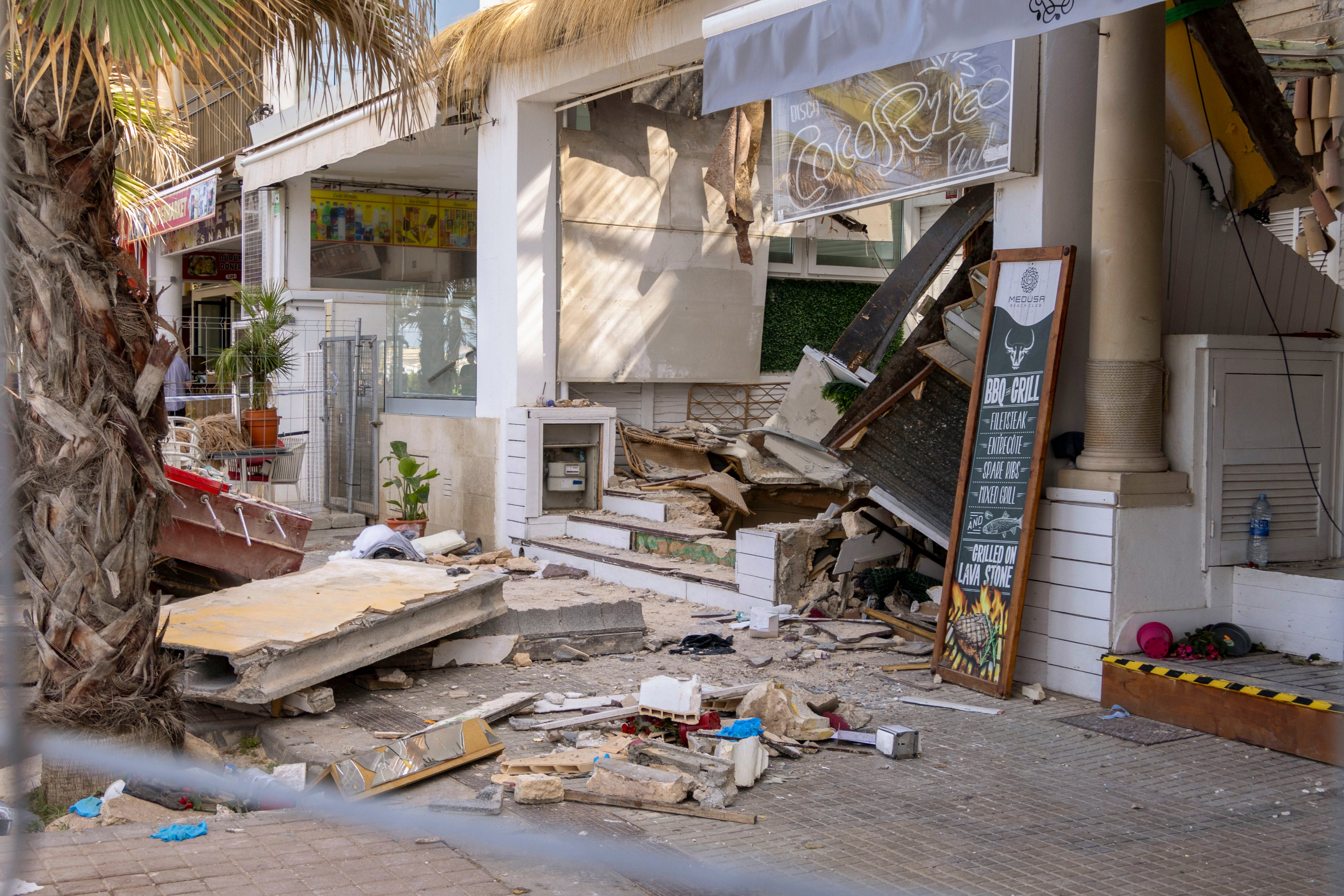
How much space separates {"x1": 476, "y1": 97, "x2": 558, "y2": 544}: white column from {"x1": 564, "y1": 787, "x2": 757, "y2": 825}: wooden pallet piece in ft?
25.1

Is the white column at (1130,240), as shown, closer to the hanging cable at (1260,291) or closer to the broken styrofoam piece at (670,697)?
the hanging cable at (1260,291)

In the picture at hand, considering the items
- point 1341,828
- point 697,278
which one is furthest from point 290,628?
point 697,278

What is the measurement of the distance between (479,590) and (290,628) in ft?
4.60

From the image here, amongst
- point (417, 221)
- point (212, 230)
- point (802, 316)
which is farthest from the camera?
point (212, 230)

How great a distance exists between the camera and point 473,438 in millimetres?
12898

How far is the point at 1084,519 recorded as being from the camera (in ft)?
21.6

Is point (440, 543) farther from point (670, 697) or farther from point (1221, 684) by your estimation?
point (1221, 684)

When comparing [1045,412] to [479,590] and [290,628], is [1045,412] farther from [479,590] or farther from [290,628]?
[290,628]

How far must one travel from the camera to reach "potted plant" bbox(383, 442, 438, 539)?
13.0 metres

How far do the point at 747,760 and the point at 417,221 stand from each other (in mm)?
14435

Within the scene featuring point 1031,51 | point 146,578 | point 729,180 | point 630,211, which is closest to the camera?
point 146,578

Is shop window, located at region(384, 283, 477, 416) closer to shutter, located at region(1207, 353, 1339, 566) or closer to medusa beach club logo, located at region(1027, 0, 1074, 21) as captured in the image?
shutter, located at region(1207, 353, 1339, 566)

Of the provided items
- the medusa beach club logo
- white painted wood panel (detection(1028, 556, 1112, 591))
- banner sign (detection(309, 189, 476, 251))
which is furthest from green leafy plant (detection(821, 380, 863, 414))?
banner sign (detection(309, 189, 476, 251))

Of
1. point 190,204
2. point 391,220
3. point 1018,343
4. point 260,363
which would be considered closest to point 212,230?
point 190,204
